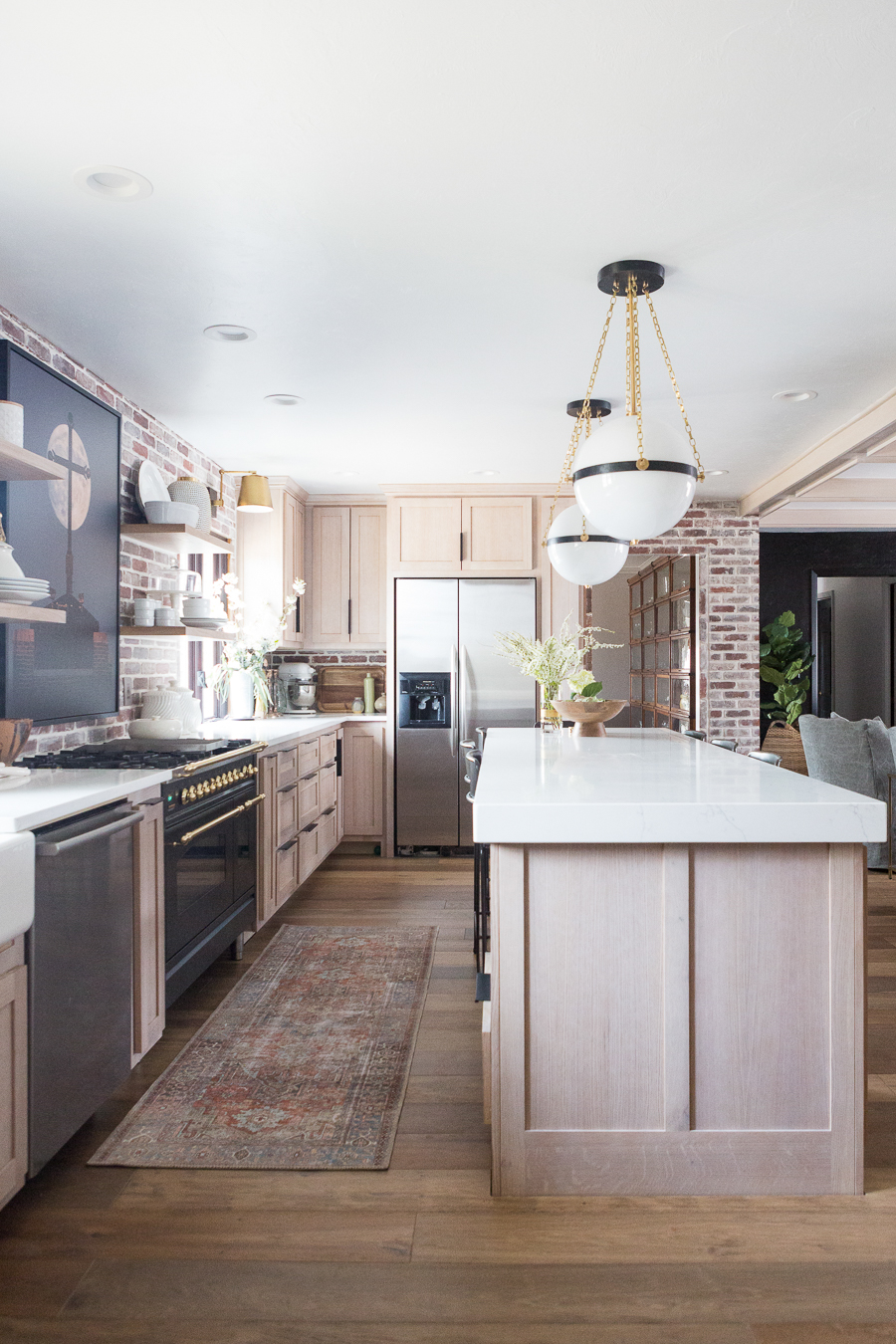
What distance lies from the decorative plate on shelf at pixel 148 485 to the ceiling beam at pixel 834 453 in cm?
323

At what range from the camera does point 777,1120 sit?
2098mm

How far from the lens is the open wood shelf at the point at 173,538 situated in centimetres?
381

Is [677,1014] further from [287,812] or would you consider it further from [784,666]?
[784,666]

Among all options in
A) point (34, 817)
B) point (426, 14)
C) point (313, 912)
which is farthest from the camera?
point (313, 912)

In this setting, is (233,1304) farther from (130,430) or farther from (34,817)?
(130,430)

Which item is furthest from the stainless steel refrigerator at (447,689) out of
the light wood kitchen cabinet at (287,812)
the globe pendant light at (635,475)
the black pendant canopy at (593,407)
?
the globe pendant light at (635,475)

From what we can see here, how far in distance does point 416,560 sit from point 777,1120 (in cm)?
426

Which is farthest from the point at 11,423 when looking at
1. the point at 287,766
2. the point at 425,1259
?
the point at 287,766

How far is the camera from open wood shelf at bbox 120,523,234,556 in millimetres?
3808

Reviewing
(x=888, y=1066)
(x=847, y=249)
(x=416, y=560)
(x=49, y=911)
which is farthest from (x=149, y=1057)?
(x=416, y=560)

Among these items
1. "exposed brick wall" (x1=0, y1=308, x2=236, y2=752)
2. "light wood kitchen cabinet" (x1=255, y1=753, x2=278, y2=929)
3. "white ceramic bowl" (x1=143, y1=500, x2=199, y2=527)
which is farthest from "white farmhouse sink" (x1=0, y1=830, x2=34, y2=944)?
"white ceramic bowl" (x1=143, y1=500, x2=199, y2=527)

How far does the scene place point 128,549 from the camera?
154 inches

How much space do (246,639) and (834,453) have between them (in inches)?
131

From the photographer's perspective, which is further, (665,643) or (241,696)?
(665,643)
